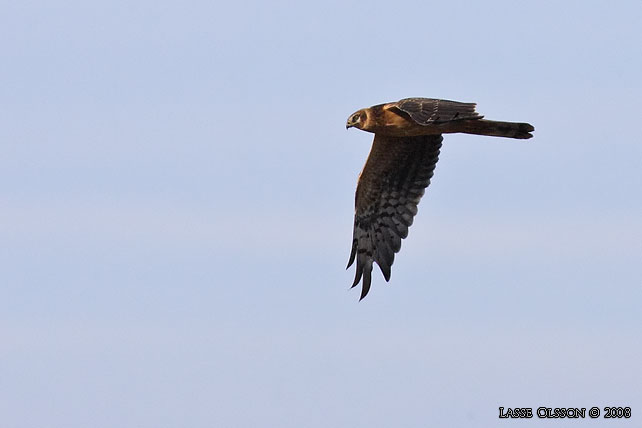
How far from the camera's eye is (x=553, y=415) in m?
17.6

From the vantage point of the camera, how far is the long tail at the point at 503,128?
19.5 metres

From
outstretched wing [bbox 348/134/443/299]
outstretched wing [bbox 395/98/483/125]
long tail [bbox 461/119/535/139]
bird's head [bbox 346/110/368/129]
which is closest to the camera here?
outstretched wing [bbox 395/98/483/125]

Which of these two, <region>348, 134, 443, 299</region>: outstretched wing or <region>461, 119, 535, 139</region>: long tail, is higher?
<region>461, 119, 535, 139</region>: long tail

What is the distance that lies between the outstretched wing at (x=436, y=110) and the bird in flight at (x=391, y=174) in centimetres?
57

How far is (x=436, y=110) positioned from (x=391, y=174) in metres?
3.75

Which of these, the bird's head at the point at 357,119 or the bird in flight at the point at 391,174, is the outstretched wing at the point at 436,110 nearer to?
the bird in flight at the point at 391,174

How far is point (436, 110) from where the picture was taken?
18.7m

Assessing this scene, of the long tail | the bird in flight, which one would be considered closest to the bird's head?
the bird in flight

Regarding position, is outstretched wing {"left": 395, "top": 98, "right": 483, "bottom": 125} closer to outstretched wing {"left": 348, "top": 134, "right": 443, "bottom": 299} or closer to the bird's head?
the bird's head

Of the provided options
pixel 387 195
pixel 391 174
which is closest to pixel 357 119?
pixel 391 174

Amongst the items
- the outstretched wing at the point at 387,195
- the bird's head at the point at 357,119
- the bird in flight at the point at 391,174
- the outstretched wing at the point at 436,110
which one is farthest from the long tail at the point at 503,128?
the outstretched wing at the point at 387,195

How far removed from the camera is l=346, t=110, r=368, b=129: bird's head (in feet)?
67.3

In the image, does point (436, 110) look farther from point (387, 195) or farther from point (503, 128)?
point (387, 195)

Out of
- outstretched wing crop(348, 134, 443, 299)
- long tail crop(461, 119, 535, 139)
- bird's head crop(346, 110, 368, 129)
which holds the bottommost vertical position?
outstretched wing crop(348, 134, 443, 299)
